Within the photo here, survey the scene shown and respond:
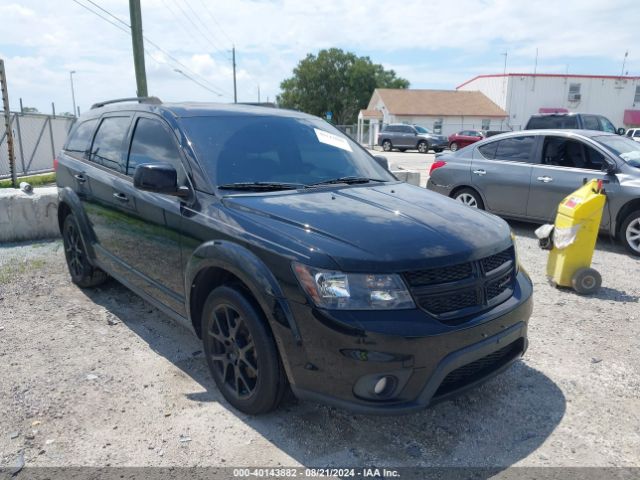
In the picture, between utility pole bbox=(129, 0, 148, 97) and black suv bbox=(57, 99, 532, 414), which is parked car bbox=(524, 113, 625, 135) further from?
black suv bbox=(57, 99, 532, 414)

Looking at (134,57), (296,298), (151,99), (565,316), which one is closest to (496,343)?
(296,298)

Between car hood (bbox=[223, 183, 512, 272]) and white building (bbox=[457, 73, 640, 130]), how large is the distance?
44.4 meters

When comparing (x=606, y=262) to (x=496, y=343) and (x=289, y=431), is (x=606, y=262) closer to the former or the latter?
(x=496, y=343)

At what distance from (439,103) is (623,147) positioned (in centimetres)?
4180

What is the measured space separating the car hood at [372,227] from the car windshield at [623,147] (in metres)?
4.54

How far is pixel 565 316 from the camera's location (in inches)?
Answer: 181

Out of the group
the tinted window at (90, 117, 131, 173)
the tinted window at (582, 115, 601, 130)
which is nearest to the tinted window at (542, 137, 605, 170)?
the tinted window at (90, 117, 131, 173)

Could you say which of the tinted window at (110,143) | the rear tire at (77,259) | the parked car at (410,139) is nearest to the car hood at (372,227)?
the tinted window at (110,143)

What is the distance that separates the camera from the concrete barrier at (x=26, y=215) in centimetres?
678

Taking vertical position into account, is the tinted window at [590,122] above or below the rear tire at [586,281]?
above

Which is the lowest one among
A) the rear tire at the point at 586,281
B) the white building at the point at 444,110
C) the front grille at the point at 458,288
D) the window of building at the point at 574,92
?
the rear tire at the point at 586,281

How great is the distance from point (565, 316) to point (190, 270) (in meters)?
3.39

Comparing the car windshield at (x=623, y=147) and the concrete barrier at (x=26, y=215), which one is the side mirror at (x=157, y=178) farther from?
the car windshield at (x=623, y=147)

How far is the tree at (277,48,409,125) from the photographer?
208ft
